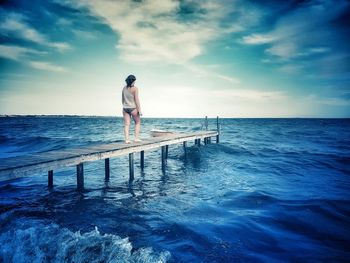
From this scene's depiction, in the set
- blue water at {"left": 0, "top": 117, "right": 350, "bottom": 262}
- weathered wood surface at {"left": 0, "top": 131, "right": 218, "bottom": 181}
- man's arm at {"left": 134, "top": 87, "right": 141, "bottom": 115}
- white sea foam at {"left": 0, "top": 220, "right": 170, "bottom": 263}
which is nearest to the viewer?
white sea foam at {"left": 0, "top": 220, "right": 170, "bottom": 263}

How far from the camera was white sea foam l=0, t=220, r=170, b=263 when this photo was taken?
392 centimetres

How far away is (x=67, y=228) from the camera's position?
16.3ft

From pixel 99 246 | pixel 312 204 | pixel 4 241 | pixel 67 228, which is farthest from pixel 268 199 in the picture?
pixel 4 241

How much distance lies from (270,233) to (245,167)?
25.3 feet

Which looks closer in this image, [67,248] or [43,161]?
[67,248]

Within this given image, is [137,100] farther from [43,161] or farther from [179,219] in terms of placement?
[179,219]

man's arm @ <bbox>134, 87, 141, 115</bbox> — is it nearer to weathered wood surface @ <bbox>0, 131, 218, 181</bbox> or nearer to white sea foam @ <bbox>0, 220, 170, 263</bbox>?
weathered wood surface @ <bbox>0, 131, 218, 181</bbox>

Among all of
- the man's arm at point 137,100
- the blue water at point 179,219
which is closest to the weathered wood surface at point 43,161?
the blue water at point 179,219

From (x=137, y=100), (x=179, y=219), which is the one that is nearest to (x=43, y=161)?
(x=179, y=219)

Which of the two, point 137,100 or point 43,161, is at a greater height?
point 137,100

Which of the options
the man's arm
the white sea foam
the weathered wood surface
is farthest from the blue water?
the man's arm

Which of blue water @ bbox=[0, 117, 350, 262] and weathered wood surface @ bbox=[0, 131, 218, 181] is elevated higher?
weathered wood surface @ bbox=[0, 131, 218, 181]

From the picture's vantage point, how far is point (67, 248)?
13.5ft

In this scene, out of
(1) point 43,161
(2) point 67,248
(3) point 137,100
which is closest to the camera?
(2) point 67,248
